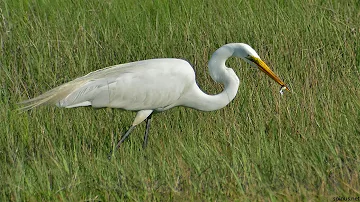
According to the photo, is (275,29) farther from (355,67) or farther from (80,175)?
(80,175)

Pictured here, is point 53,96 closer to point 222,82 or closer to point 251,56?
point 222,82

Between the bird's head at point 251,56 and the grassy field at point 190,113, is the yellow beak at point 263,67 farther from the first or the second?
the grassy field at point 190,113

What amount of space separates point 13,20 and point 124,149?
178 centimetres

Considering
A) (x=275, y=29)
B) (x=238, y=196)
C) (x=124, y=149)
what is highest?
(x=275, y=29)

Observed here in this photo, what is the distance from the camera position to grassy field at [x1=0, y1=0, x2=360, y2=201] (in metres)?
3.32

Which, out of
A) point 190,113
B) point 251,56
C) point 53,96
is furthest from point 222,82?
point 53,96

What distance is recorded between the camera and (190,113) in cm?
491

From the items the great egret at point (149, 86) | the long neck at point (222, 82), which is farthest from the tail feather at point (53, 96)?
the long neck at point (222, 82)

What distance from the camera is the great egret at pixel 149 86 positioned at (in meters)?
4.39

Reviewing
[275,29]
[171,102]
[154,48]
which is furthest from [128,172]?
[275,29]

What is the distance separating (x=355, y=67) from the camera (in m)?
5.06

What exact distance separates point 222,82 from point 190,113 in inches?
17.0

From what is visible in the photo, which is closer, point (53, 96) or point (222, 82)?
point (53, 96)

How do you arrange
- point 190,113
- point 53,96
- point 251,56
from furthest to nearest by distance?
point 190,113 < point 251,56 < point 53,96
